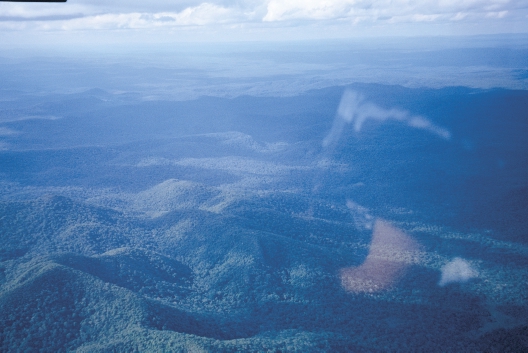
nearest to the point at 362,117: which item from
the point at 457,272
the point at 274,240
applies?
the point at 457,272

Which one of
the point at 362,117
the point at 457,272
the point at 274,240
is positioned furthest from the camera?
the point at 362,117

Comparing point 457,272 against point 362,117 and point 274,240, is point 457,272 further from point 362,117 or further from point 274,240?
point 362,117

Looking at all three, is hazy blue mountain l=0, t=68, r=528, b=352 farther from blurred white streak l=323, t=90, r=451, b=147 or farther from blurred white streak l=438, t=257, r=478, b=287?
blurred white streak l=323, t=90, r=451, b=147

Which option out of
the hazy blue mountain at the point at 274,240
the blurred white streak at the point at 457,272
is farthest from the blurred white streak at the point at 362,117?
the blurred white streak at the point at 457,272

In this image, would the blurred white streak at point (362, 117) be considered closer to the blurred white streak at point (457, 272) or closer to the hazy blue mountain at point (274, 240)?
the hazy blue mountain at point (274, 240)

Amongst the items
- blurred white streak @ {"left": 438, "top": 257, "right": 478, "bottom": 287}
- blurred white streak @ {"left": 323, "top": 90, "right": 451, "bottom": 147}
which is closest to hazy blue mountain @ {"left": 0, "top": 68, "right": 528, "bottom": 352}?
blurred white streak @ {"left": 438, "top": 257, "right": 478, "bottom": 287}

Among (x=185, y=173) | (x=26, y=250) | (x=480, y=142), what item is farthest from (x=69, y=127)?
(x=480, y=142)
